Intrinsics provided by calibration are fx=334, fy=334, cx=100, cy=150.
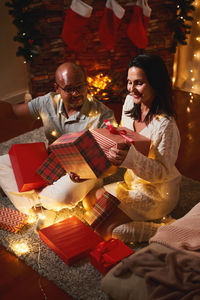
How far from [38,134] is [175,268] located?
2354 mm

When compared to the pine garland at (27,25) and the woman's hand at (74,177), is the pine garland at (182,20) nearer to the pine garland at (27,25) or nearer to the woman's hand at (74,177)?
the pine garland at (27,25)

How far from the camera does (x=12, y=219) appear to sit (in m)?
1.99

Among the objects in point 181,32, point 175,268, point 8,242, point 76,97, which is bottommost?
point 8,242

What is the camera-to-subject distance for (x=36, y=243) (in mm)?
1871

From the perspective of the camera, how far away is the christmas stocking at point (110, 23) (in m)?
3.39

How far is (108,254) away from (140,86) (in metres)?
0.86

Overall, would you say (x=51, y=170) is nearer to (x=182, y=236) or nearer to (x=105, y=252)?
(x=105, y=252)

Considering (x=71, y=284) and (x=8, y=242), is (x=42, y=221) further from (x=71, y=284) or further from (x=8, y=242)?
(x=71, y=284)

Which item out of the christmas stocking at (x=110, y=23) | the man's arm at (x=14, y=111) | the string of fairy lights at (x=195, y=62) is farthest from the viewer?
the string of fairy lights at (x=195, y=62)

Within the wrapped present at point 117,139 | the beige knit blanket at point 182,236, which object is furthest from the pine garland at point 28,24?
the beige knit blanket at point 182,236

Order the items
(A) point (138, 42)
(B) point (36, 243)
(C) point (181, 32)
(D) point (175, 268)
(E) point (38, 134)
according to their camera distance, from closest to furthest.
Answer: (D) point (175, 268)
(B) point (36, 243)
(E) point (38, 134)
(A) point (138, 42)
(C) point (181, 32)

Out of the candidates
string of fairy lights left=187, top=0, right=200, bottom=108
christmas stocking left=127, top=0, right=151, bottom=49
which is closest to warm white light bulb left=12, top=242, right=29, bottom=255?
christmas stocking left=127, top=0, right=151, bottom=49

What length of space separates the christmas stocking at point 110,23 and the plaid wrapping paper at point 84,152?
2118 millimetres

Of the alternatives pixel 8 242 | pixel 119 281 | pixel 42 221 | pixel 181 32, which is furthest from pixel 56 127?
pixel 181 32
